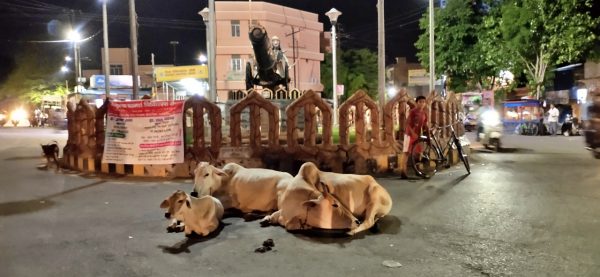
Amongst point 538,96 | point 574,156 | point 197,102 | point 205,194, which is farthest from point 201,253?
point 538,96

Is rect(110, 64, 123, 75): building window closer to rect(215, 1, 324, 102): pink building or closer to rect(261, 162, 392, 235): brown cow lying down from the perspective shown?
rect(215, 1, 324, 102): pink building

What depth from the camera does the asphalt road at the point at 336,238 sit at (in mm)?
5379

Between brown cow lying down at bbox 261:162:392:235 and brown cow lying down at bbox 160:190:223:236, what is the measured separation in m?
0.84

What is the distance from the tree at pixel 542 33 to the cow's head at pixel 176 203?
27.1 m

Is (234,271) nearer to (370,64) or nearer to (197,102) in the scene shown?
(197,102)

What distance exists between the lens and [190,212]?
6559 mm

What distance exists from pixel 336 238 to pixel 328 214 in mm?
303

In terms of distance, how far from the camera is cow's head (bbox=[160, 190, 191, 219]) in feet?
21.3

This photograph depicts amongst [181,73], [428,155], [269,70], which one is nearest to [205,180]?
[428,155]

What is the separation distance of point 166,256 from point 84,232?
1.71 m

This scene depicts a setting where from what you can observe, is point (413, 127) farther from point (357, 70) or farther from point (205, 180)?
point (357, 70)

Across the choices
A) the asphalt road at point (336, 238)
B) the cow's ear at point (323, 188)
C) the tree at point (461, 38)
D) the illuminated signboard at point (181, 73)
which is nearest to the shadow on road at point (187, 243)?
the asphalt road at point (336, 238)

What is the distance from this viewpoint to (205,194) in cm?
747

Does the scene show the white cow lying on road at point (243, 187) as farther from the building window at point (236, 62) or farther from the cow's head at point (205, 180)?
the building window at point (236, 62)
